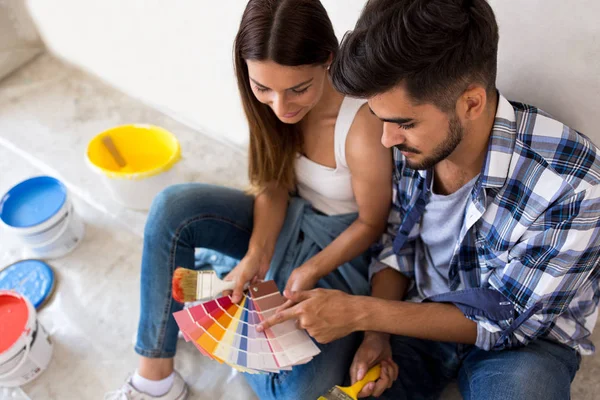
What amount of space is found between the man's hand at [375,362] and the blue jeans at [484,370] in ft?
0.11

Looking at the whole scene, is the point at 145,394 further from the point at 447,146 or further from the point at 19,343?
the point at 447,146

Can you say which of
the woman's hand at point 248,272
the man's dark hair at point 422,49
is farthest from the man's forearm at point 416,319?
the man's dark hair at point 422,49

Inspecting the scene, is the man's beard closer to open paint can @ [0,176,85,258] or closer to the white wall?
the white wall

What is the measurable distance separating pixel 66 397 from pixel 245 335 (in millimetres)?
584

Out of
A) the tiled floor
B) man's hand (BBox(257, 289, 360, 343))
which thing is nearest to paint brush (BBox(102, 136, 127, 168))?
the tiled floor

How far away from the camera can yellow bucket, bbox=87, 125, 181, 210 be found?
156 centimetres

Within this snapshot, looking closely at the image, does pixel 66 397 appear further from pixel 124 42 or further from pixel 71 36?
pixel 71 36

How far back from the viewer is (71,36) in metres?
2.05

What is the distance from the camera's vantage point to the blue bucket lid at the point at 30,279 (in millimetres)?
1518

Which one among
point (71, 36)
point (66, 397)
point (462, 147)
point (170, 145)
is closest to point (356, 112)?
point (462, 147)

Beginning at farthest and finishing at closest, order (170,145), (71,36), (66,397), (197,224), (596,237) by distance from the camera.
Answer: (71,36) → (170,145) → (66,397) → (197,224) → (596,237)

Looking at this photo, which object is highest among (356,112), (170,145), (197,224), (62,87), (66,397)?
(356,112)

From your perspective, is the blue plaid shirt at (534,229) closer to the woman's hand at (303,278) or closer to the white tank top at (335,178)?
the white tank top at (335,178)

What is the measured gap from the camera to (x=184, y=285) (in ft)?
3.49
